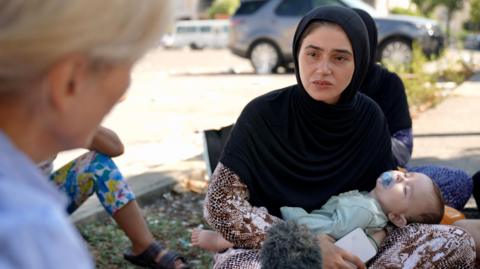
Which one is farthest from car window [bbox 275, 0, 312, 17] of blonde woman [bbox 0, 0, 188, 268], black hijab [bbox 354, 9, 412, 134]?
blonde woman [bbox 0, 0, 188, 268]

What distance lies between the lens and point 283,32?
1526cm

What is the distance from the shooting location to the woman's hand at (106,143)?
329 cm

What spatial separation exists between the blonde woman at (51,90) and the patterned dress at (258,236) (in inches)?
66.9

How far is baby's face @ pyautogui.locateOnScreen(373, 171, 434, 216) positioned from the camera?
2988 mm

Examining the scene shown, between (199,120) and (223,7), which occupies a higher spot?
(199,120)

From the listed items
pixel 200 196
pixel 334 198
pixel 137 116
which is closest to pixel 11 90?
pixel 334 198

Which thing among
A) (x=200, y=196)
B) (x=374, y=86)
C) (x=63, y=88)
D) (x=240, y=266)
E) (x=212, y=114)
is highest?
(x=63, y=88)

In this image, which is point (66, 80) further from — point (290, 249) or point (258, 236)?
point (258, 236)

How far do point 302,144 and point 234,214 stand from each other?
44cm

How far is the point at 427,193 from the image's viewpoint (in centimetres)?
305

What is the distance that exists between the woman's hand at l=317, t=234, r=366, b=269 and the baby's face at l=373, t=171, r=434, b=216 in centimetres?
36

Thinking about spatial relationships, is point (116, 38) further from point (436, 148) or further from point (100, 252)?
point (436, 148)

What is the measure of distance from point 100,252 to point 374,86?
5.82ft

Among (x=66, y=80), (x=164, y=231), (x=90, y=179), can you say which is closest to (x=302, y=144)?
(x=90, y=179)
